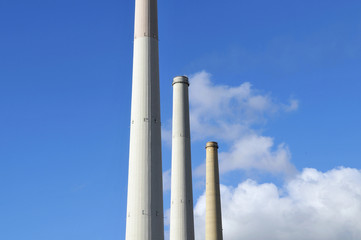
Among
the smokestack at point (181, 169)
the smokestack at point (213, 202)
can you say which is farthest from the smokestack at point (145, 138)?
the smokestack at point (213, 202)

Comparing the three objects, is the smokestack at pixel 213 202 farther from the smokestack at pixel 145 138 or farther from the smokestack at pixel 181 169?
the smokestack at pixel 145 138

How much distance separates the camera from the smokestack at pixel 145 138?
33562 mm

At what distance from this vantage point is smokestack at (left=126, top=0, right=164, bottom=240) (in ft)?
110

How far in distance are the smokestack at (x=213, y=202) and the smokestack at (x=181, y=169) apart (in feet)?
19.6

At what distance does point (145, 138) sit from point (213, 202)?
23675 mm

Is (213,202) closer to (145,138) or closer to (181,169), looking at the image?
(181,169)

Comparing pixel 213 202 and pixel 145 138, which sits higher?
→ pixel 213 202

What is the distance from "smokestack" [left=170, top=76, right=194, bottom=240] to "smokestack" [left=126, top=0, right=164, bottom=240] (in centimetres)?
1556

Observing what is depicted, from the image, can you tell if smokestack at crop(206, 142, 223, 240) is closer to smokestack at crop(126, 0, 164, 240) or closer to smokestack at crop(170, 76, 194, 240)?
smokestack at crop(170, 76, 194, 240)

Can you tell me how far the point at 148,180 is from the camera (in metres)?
34.2

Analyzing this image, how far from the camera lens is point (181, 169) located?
51312 mm

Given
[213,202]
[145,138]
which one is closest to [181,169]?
[213,202]

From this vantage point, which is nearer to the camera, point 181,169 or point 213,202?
point 181,169

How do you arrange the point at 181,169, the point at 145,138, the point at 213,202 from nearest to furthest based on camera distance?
the point at 145,138
the point at 181,169
the point at 213,202
